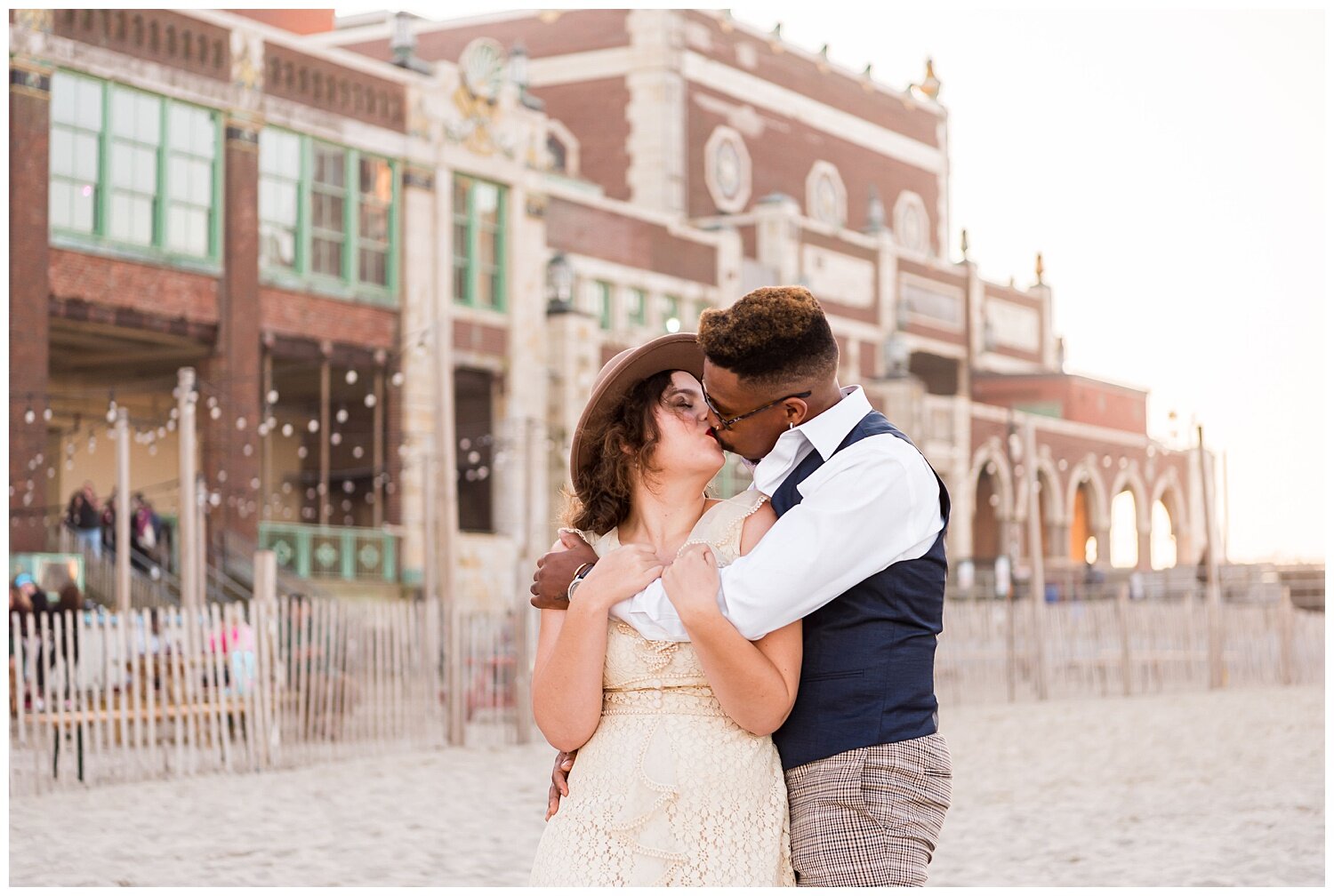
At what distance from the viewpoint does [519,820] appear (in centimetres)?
1160

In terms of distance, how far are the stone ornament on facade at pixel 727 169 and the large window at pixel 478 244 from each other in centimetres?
1471

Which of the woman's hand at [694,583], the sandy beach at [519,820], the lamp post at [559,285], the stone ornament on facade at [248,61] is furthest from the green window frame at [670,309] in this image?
the woman's hand at [694,583]

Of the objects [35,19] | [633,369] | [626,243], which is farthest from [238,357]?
[633,369]

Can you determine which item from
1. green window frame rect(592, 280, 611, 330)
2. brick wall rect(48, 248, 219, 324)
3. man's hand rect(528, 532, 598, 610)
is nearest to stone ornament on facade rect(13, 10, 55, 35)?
brick wall rect(48, 248, 219, 324)

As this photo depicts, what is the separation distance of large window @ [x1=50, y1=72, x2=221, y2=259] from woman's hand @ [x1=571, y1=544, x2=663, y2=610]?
22.6m

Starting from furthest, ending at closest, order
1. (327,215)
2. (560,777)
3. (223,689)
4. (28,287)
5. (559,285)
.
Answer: (559,285), (327,215), (28,287), (223,689), (560,777)

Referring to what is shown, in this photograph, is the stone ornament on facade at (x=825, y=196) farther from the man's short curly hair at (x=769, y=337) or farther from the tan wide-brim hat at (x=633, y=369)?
the man's short curly hair at (x=769, y=337)

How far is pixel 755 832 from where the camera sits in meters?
3.37

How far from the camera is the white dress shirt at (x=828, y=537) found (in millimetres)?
3170

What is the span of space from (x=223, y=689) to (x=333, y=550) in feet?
45.6

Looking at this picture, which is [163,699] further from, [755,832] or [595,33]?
[595,33]

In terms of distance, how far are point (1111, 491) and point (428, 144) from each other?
29.1 metres

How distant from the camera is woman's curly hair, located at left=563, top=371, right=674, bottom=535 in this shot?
3564mm

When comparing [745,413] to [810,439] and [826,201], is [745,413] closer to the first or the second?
[810,439]
